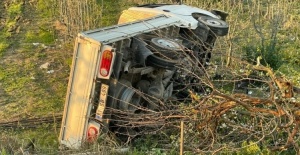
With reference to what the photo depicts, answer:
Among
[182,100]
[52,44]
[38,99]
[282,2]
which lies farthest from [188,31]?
[282,2]

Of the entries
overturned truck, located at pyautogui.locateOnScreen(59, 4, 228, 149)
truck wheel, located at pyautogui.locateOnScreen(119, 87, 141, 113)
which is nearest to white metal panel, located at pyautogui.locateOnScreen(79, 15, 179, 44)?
overturned truck, located at pyautogui.locateOnScreen(59, 4, 228, 149)

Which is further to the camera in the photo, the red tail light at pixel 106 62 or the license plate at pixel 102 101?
the license plate at pixel 102 101

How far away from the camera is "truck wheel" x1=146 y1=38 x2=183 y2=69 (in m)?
5.66

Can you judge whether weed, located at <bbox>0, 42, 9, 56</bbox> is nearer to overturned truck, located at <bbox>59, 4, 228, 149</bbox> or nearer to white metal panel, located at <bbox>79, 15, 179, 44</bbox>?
white metal panel, located at <bbox>79, 15, 179, 44</bbox>

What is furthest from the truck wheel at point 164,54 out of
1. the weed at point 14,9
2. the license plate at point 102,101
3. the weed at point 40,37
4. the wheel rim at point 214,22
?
the weed at point 14,9

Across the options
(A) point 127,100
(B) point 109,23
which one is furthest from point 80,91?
(B) point 109,23

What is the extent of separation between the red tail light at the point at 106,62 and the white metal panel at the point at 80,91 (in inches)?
2.5

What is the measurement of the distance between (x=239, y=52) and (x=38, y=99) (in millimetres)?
3973

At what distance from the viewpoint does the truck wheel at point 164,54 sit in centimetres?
566

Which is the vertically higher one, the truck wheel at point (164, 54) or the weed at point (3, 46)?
the truck wheel at point (164, 54)

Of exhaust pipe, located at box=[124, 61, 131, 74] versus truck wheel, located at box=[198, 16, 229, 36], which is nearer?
exhaust pipe, located at box=[124, 61, 131, 74]

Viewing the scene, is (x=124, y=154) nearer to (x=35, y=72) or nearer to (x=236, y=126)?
(x=236, y=126)

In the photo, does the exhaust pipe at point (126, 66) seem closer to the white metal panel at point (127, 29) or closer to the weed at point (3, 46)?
the white metal panel at point (127, 29)

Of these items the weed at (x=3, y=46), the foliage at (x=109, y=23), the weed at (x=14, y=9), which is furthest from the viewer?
the weed at (x=14, y=9)
